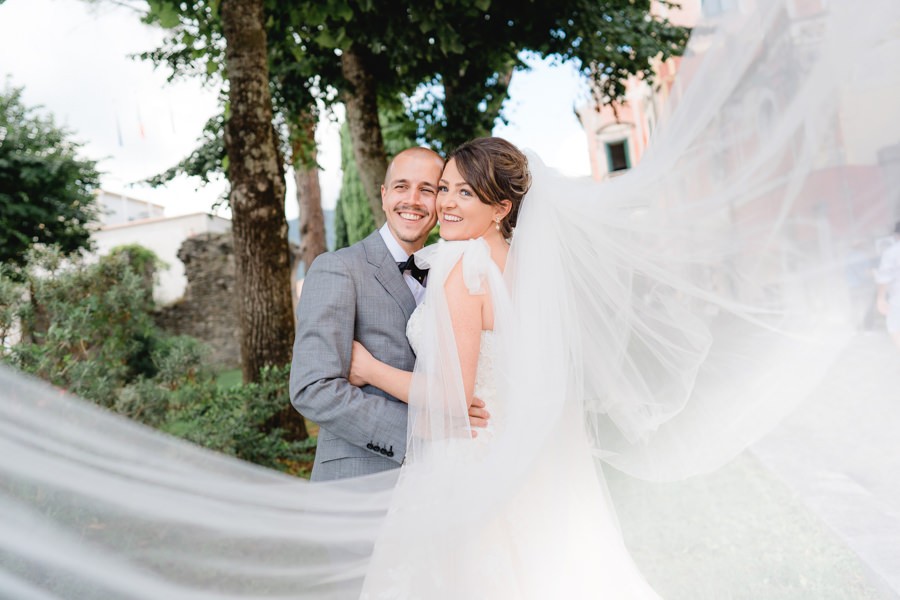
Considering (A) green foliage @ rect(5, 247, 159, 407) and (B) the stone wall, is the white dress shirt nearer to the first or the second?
(A) green foliage @ rect(5, 247, 159, 407)

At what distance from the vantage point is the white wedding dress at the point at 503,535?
215cm

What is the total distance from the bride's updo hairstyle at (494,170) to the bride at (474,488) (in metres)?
0.19

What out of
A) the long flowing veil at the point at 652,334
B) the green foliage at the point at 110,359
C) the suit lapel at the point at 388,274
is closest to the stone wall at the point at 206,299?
the green foliage at the point at 110,359

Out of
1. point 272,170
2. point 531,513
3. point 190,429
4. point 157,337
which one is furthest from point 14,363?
point 157,337

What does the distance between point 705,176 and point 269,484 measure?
1918 millimetres

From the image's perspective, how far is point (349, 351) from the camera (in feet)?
7.86

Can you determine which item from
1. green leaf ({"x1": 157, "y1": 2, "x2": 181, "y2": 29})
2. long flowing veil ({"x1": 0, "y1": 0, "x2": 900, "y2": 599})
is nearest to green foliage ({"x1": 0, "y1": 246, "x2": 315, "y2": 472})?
green leaf ({"x1": 157, "y1": 2, "x2": 181, "y2": 29})

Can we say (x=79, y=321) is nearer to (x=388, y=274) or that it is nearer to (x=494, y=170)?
(x=388, y=274)

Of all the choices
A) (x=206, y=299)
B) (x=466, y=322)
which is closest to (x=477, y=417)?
(x=466, y=322)

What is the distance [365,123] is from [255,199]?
336 centimetres

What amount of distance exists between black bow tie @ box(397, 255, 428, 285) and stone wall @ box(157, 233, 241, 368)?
21.0m

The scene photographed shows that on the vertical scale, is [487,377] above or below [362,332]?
below

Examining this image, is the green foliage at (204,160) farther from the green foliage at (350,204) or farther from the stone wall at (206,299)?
the green foliage at (350,204)

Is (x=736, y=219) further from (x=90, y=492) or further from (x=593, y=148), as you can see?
(x=593, y=148)
